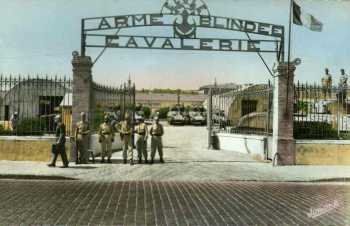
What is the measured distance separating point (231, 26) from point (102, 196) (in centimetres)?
820

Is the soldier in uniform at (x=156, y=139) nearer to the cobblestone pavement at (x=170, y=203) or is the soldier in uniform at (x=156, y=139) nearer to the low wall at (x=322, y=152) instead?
the cobblestone pavement at (x=170, y=203)

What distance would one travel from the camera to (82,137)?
15359 millimetres

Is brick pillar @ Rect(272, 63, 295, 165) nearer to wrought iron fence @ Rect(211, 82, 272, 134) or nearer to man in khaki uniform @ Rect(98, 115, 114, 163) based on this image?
wrought iron fence @ Rect(211, 82, 272, 134)

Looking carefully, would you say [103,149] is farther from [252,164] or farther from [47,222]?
[47,222]

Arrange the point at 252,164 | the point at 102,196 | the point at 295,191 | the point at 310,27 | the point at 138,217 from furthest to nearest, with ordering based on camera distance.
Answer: the point at 252,164
the point at 310,27
the point at 295,191
the point at 102,196
the point at 138,217

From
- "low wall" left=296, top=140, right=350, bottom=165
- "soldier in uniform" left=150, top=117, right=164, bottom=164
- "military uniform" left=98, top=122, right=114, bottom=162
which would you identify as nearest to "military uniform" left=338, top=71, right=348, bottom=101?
"low wall" left=296, top=140, right=350, bottom=165

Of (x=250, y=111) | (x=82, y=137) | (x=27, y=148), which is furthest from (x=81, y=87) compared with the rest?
(x=250, y=111)

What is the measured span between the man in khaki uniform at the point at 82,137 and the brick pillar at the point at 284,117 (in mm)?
6257

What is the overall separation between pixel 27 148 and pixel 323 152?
9.90 m

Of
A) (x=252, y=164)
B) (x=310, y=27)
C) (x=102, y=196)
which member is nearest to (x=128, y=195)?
(x=102, y=196)

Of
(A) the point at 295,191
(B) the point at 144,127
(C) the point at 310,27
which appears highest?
(C) the point at 310,27

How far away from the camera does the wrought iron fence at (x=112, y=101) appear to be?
57.5 feet

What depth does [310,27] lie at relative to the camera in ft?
50.2

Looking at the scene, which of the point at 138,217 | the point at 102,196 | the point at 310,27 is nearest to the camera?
the point at 138,217
